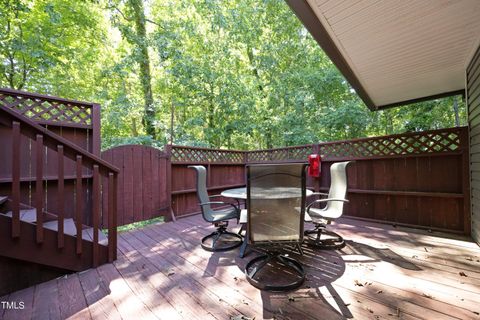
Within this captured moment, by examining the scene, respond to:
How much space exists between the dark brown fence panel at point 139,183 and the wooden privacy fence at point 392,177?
0.09ft

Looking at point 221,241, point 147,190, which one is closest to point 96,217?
point 221,241

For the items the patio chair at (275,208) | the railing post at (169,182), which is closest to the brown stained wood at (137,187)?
the railing post at (169,182)

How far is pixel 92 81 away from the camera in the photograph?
7316 millimetres

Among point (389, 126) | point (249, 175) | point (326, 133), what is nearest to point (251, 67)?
point (326, 133)

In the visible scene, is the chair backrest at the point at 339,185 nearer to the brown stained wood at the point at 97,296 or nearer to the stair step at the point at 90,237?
the brown stained wood at the point at 97,296

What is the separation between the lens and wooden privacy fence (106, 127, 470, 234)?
3154 millimetres

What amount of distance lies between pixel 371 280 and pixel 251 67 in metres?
8.04

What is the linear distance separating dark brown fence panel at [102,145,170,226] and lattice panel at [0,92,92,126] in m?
0.70

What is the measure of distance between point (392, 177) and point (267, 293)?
10.9 feet

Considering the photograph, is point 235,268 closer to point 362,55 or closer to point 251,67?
point 362,55

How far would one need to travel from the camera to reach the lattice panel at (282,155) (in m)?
4.95

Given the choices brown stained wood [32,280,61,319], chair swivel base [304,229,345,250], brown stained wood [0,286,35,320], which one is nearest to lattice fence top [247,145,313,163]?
chair swivel base [304,229,345,250]

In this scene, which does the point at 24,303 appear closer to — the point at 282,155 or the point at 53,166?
the point at 53,166

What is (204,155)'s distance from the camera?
4957 millimetres
